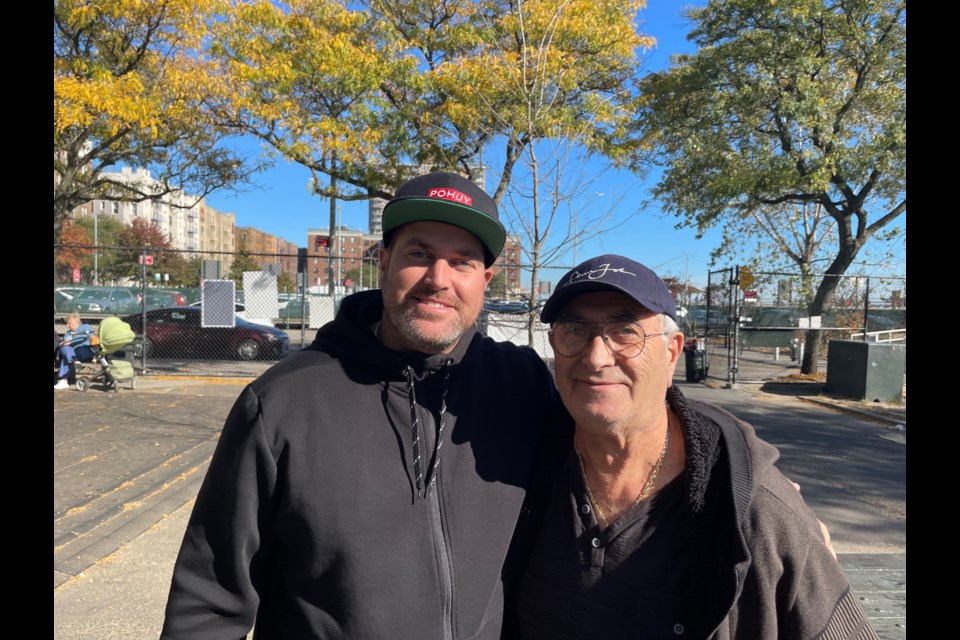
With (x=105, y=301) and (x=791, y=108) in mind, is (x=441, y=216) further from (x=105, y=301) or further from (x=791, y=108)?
(x=105, y=301)

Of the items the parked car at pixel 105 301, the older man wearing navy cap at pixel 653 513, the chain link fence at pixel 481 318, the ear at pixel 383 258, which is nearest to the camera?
the older man wearing navy cap at pixel 653 513

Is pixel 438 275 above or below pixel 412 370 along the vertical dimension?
above

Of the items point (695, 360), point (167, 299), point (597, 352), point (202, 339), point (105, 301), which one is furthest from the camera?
point (105, 301)

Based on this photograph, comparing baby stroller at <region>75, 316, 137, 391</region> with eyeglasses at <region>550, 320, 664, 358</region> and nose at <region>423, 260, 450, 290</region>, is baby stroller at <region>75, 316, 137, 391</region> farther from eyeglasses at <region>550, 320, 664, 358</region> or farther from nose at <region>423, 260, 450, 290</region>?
eyeglasses at <region>550, 320, 664, 358</region>

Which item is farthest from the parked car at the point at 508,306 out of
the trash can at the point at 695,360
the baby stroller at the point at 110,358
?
the trash can at the point at 695,360

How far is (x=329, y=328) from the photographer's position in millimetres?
1867

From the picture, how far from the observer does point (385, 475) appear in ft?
5.37

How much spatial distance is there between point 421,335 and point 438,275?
0.60 ft

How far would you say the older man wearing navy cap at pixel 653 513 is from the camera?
56.6 inches

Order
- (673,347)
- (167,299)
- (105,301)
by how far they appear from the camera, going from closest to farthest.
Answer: (673,347) < (167,299) < (105,301)

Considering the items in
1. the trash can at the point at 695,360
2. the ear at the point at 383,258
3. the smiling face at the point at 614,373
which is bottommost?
the trash can at the point at 695,360

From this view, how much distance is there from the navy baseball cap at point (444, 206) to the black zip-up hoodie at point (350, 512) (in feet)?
1.26

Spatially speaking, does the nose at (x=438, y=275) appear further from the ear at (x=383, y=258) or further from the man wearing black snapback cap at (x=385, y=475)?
the ear at (x=383, y=258)

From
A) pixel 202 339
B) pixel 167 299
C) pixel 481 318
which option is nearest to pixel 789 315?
pixel 481 318
